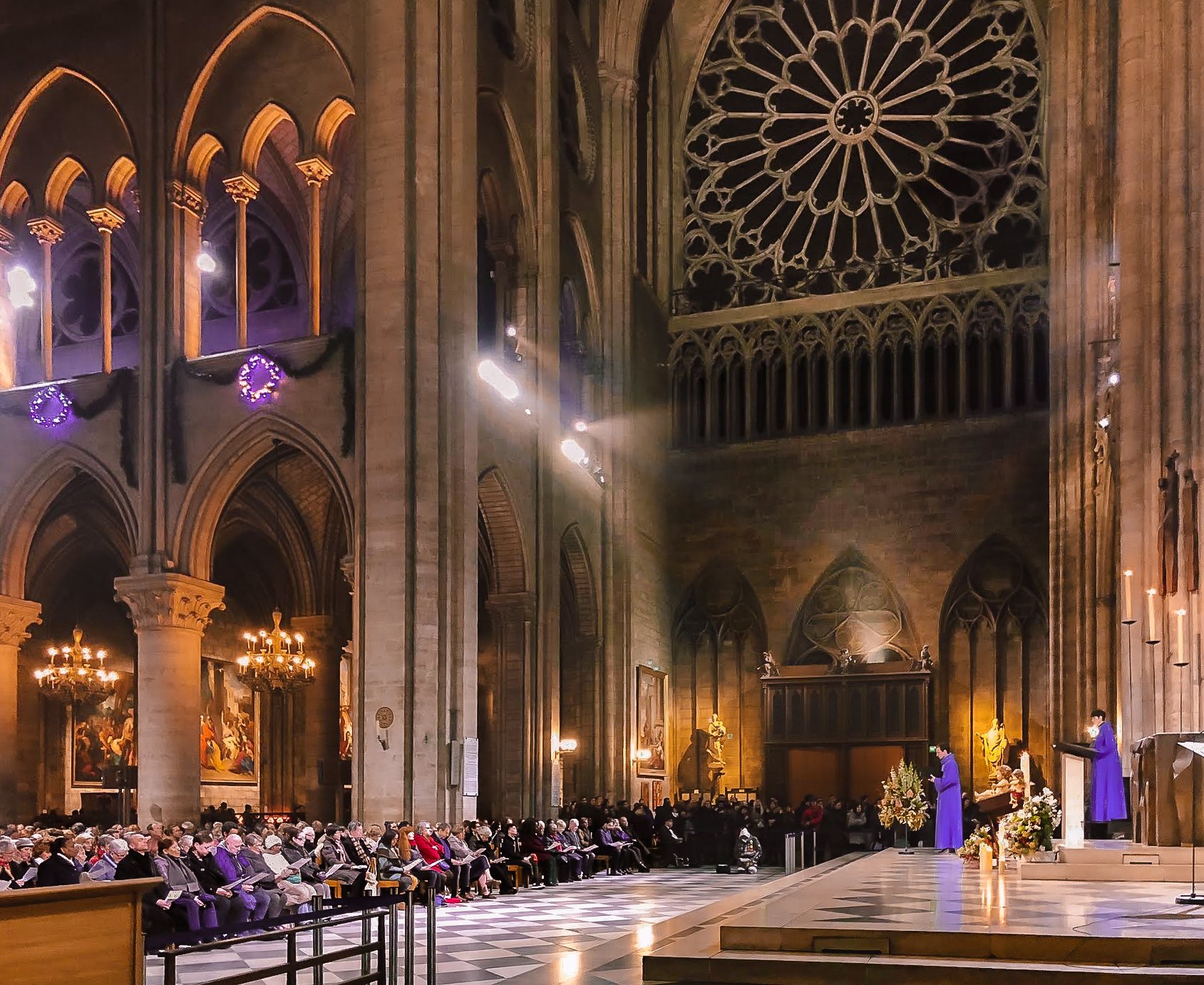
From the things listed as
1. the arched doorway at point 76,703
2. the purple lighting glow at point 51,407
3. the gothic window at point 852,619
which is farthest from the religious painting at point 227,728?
the gothic window at point 852,619

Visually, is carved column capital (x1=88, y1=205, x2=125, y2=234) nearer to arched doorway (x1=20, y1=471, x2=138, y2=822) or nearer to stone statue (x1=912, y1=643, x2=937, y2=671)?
arched doorway (x1=20, y1=471, x2=138, y2=822)

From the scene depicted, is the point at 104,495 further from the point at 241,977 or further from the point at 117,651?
the point at 241,977

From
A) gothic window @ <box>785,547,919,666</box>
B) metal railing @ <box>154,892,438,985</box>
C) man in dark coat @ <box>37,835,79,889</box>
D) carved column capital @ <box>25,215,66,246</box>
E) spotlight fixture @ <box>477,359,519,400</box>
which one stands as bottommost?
man in dark coat @ <box>37,835,79,889</box>

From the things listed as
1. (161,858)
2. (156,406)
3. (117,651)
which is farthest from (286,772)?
(161,858)

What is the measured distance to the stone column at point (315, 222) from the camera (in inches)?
781

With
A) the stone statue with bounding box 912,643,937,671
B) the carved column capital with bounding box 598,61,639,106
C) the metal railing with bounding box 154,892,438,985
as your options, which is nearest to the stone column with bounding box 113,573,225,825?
the metal railing with bounding box 154,892,438,985

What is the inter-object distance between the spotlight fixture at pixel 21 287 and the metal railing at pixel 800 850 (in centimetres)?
1456

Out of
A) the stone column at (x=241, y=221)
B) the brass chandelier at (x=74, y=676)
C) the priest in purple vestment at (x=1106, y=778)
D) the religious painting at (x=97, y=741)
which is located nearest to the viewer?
the priest in purple vestment at (x=1106, y=778)

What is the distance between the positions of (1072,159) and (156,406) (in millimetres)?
14452

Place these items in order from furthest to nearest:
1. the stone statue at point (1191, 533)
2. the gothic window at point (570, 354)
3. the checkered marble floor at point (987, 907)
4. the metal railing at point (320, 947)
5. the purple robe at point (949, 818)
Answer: the gothic window at point (570, 354) < the purple robe at point (949, 818) < the stone statue at point (1191, 533) < the checkered marble floor at point (987, 907) < the metal railing at point (320, 947)

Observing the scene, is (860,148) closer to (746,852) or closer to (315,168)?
(315,168)

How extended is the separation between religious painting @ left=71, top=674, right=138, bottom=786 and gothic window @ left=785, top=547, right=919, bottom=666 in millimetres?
12806

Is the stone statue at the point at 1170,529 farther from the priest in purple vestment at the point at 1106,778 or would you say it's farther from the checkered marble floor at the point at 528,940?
the checkered marble floor at the point at 528,940

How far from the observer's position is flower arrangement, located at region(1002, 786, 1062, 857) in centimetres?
1221
